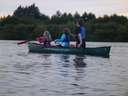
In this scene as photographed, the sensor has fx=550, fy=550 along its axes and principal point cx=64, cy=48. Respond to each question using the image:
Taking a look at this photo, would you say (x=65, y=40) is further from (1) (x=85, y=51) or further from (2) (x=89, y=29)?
(2) (x=89, y=29)

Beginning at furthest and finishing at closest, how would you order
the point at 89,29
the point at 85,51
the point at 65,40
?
the point at 89,29 < the point at 65,40 < the point at 85,51

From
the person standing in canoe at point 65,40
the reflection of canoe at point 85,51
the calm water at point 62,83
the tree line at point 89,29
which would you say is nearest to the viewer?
the calm water at point 62,83

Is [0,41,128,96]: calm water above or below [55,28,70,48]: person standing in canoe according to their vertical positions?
below

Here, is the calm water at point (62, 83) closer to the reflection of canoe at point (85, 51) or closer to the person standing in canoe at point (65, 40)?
the reflection of canoe at point (85, 51)

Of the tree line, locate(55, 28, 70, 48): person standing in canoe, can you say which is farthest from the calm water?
the tree line

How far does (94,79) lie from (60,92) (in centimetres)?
352

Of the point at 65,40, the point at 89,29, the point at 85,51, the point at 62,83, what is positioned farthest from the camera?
the point at 89,29

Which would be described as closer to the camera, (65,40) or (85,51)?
(85,51)

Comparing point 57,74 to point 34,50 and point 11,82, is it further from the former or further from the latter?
point 34,50

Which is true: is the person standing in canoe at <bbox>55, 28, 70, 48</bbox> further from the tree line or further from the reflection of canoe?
the tree line

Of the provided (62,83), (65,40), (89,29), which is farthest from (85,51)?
(89,29)

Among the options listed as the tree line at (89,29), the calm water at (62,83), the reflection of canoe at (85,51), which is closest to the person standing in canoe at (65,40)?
the reflection of canoe at (85,51)

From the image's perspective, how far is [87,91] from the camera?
15.8 m

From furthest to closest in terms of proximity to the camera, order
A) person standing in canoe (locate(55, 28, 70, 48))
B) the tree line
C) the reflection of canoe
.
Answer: the tree line < person standing in canoe (locate(55, 28, 70, 48)) < the reflection of canoe
